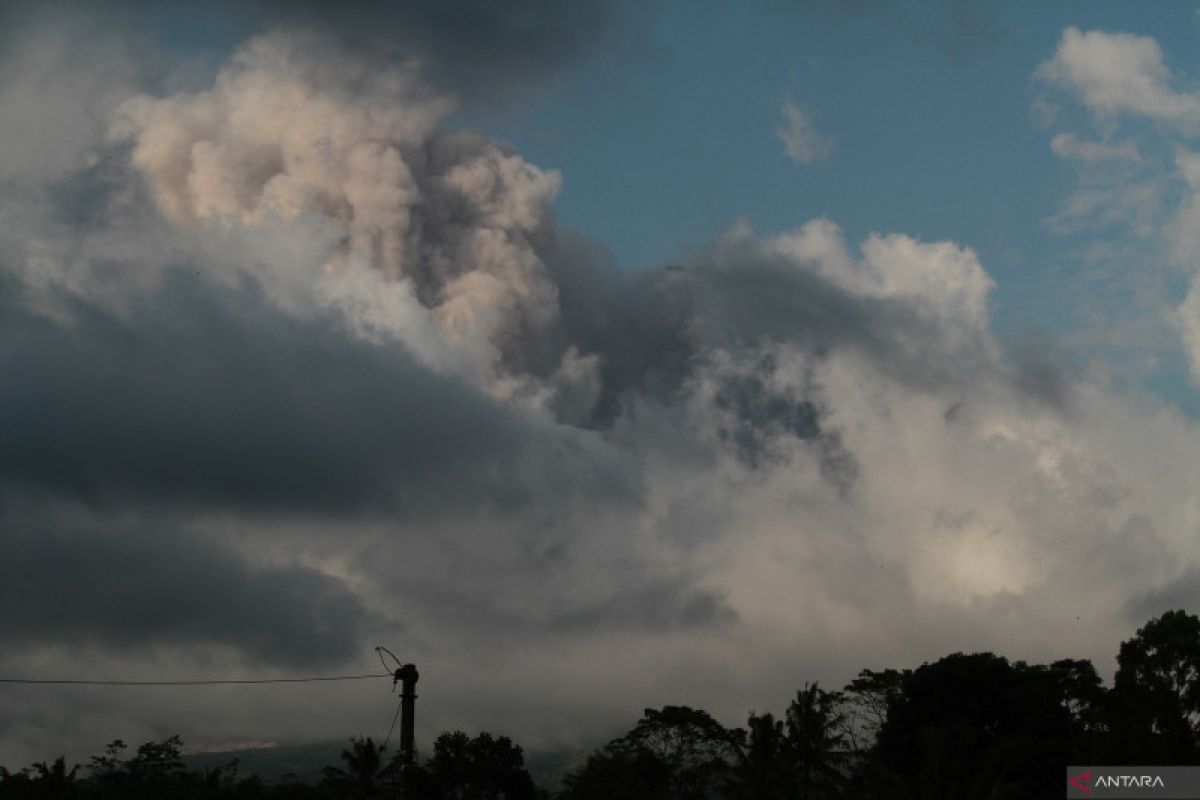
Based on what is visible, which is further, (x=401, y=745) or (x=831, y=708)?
(x=831, y=708)

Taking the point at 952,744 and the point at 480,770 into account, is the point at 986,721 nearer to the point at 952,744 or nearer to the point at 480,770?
the point at 952,744

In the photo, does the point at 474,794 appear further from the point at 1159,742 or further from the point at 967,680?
the point at 1159,742

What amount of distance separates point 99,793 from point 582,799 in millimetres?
31736

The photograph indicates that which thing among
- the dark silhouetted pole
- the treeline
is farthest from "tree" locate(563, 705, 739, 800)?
the dark silhouetted pole

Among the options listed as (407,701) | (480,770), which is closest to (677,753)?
(480,770)

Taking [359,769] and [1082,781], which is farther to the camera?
[359,769]

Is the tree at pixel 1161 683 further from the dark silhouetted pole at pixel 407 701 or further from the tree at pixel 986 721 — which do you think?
the dark silhouetted pole at pixel 407 701

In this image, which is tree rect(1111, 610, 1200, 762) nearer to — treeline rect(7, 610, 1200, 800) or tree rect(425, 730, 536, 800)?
treeline rect(7, 610, 1200, 800)

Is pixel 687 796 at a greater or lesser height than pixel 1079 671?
lesser

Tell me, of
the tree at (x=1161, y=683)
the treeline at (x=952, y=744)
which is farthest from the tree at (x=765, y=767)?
the tree at (x=1161, y=683)

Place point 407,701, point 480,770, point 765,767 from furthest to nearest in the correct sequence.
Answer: point 480,770 < point 765,767 < point 407,701

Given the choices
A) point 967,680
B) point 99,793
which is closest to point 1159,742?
point 967,680

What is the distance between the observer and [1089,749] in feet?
233

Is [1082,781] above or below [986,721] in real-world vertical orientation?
below
